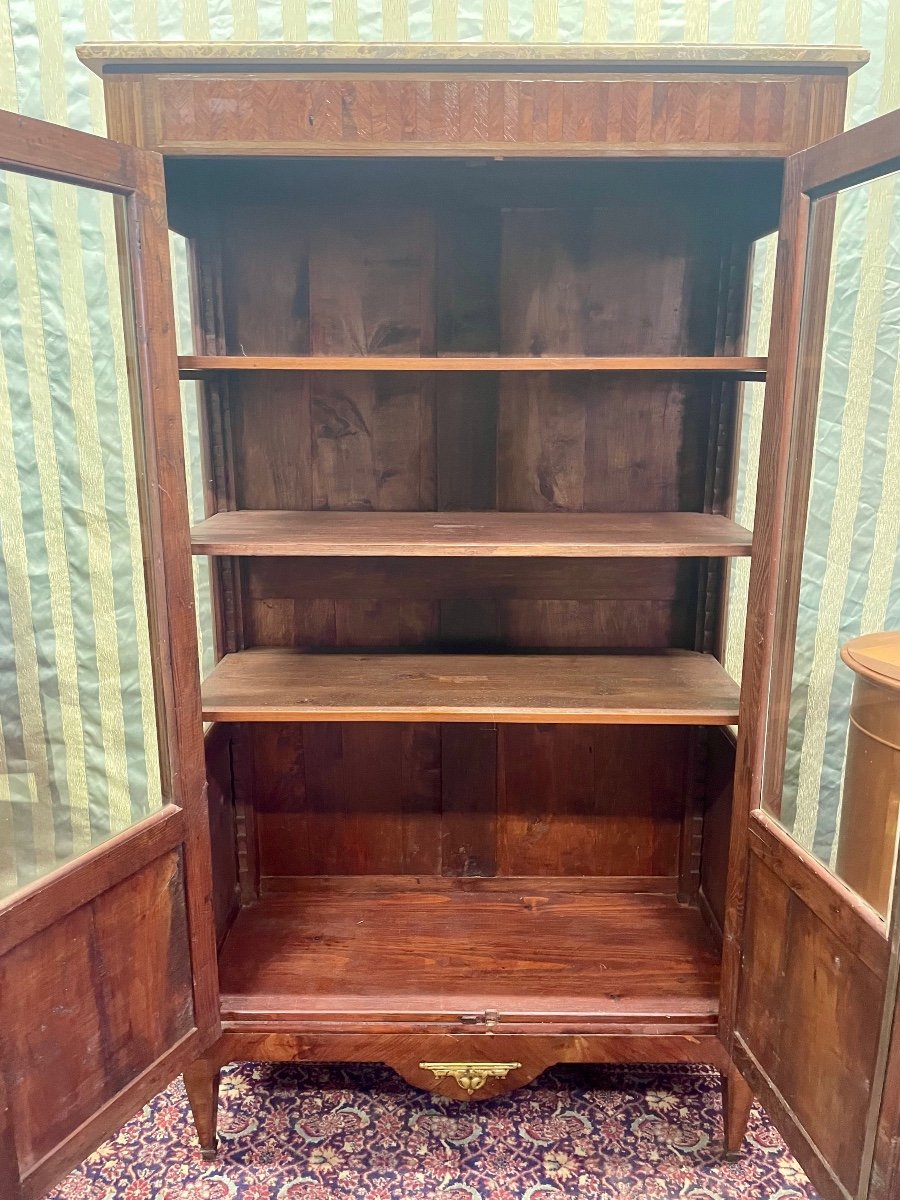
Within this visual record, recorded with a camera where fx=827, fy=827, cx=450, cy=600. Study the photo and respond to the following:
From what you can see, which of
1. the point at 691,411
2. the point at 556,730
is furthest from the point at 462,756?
the point at 691,411

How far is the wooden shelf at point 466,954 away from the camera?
1581mm

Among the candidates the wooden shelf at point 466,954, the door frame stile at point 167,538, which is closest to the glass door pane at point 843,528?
the wooden shelf at point 466,954

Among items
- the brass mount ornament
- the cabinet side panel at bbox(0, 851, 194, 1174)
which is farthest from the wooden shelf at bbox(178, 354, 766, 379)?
the brass mount ornament

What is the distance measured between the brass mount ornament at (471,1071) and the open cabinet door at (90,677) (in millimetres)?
440

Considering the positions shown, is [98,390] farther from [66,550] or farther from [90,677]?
[90,677]

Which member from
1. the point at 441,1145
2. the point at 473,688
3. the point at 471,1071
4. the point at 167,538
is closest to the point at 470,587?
the point at 473,688

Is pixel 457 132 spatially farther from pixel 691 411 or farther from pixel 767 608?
pixel 767 608

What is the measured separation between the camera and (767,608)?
54.7 inches

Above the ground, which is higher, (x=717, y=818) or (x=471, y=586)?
(x=471, y=586)

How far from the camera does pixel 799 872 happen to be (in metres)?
1.32

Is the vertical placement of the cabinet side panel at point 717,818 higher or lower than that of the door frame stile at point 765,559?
lower

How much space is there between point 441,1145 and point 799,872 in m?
0.93

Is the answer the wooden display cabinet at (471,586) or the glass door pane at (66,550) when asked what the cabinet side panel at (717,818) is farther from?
the glass door pane at (66,550)

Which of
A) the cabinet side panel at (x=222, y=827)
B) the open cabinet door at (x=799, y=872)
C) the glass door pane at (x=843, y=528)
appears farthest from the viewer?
the cabinet side panel at (x=222, y=827)
